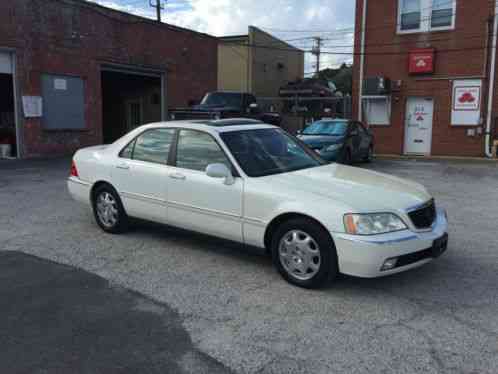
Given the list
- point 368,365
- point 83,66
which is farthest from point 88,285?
point 83,66

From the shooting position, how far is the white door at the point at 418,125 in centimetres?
1889

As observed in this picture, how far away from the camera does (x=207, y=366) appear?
3.17 meters

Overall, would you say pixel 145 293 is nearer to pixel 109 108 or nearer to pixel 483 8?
pixel 483 8

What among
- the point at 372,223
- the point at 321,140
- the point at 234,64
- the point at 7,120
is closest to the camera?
the point at 372,223

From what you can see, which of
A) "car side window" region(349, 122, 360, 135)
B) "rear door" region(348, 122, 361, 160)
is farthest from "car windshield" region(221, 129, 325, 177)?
"car side window" region(349, 122, 360, 135)

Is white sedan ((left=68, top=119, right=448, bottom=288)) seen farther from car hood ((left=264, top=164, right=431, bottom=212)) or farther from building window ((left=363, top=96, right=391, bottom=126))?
building window ((left=363, top=96, right=391, bottom=126))

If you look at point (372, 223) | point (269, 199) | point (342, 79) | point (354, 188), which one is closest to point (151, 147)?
point (269, 199)

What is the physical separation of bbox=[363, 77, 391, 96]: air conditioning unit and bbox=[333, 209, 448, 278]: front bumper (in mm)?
15609

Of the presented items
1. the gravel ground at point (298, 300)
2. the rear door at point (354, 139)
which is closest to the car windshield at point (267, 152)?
the gravel ground at point (298, 300)

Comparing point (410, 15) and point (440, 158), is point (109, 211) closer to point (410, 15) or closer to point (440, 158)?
point (440, 158)

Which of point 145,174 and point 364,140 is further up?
point 364,140

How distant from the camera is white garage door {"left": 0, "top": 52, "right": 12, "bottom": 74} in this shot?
49.7 feet

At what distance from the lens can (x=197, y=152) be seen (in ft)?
17.8

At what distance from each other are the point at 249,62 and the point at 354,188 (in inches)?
1198
